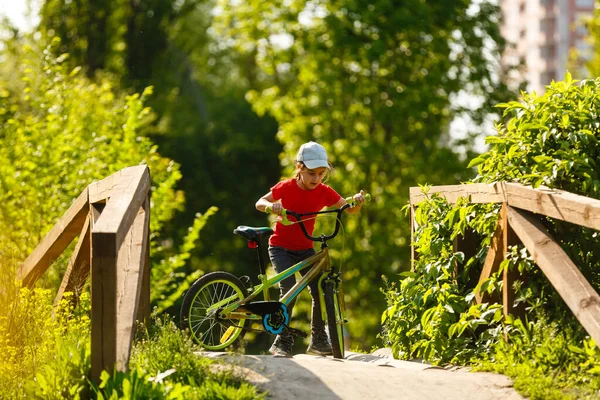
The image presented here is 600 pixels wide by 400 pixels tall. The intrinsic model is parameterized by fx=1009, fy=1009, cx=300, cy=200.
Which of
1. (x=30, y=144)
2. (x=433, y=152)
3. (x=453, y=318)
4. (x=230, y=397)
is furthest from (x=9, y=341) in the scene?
(x=433, y=152)

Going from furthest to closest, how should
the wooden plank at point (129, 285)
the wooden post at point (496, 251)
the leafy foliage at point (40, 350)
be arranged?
the wooden post at point (496, 251) < the wooden plank at point (129, 285) < the leafy foliage at point (40, 350)

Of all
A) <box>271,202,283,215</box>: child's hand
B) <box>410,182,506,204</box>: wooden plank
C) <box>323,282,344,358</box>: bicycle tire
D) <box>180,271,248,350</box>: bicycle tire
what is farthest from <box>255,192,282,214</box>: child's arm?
<box>410,182,506,204</box>: wooden plank

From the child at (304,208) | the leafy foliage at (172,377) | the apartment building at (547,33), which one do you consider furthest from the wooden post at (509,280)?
the apartment building at (547,33)

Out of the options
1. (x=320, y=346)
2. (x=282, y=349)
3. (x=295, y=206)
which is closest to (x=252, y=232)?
(x=295, y=206)

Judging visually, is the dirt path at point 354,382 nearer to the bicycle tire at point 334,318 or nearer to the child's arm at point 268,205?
the bicycle tire at point 334,318

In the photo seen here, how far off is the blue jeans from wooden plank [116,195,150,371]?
1.01 metres

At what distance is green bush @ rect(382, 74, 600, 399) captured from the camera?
606 cm

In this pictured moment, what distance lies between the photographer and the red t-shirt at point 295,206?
24.9ft

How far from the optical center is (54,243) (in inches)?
333

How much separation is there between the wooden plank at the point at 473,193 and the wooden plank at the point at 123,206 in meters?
2.33

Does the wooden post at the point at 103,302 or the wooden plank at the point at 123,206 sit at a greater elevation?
the wooden plank at the point at 123,206

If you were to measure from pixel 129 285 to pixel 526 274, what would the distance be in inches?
105

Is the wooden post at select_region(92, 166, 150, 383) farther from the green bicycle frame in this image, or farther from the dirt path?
the green bicycle frame

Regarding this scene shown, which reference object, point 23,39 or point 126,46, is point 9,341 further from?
point 126,46
